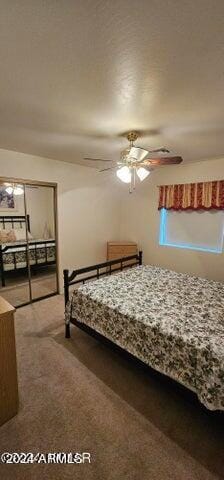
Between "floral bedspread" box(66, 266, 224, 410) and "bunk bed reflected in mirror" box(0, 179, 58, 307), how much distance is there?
1431 millimetres

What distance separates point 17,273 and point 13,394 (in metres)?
2.24

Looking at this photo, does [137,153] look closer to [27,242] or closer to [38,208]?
[38,208]

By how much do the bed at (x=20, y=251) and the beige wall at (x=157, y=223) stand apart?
6.08 feet

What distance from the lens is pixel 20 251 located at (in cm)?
338

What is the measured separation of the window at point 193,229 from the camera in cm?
349

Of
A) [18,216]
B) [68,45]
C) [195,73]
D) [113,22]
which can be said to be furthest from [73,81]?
[18,216]

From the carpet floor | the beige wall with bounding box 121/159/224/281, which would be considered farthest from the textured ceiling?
the carpet floor

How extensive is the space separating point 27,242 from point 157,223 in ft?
8.00

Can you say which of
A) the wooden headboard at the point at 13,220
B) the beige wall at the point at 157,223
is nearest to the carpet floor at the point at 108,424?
the wooden headboard at the point at 13,220

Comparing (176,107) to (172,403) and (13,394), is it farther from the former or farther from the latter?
(13,394)

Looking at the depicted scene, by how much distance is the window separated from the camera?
3.49 metres

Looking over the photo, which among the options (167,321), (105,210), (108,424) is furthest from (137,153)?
(105,210)

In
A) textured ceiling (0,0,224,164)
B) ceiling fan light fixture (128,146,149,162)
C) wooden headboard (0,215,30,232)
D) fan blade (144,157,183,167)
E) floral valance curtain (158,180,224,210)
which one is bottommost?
wooden headboard (0,215,30,232)

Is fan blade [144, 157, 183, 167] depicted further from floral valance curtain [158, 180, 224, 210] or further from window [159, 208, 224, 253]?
window [159, 208, 224, 253]
